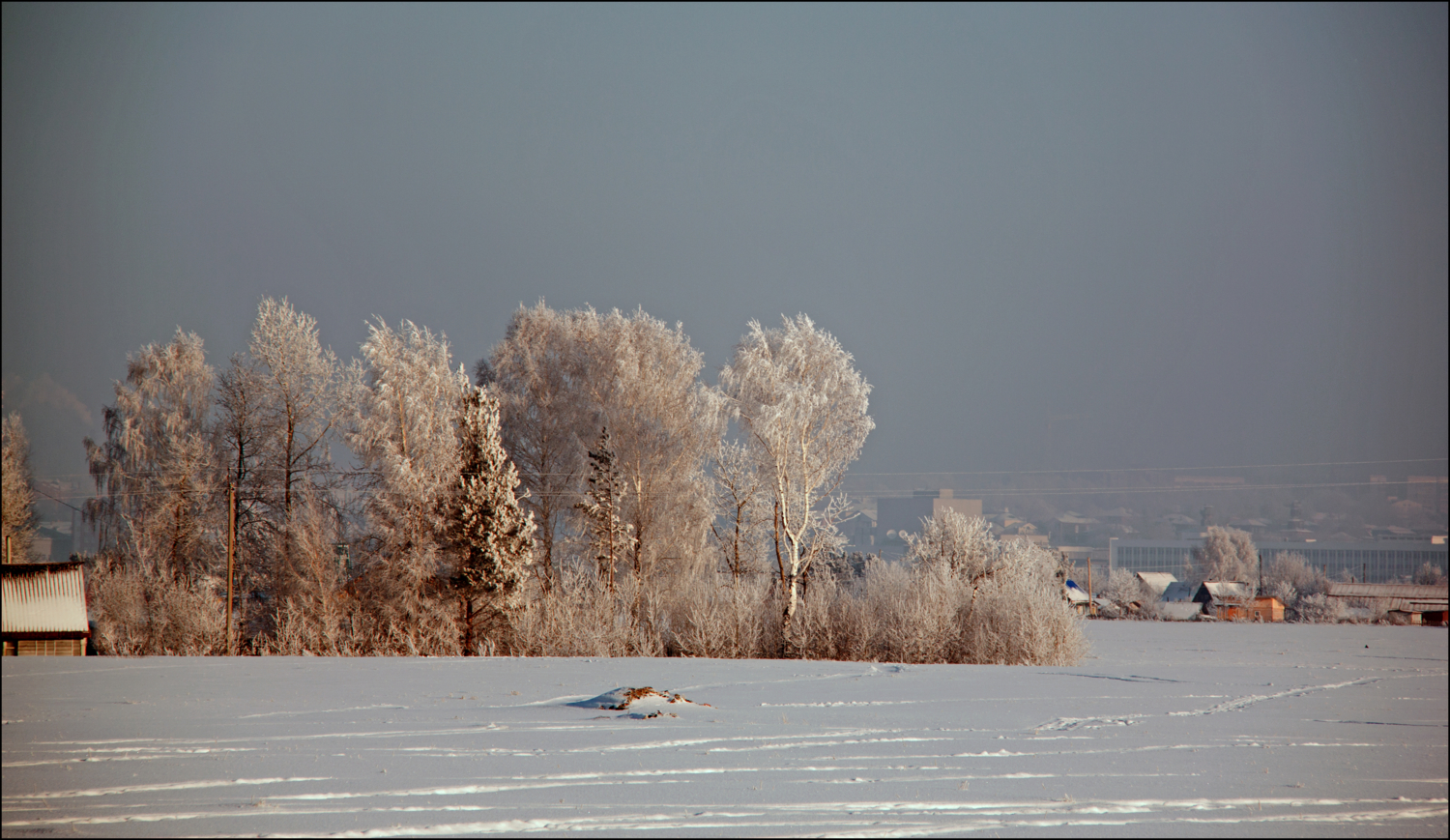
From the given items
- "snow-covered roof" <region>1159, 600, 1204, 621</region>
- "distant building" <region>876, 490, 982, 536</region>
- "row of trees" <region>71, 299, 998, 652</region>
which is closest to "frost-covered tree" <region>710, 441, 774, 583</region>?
"row of trees" <region>71, 299, 998, 652</region>

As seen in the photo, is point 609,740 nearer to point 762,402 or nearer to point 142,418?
point 762,402

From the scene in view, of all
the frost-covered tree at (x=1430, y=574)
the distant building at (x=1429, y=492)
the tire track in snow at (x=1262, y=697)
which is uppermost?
the distant building at (x=1429, y=492)

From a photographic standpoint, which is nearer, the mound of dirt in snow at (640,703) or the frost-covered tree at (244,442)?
the mound of dirt in snow at (640,703)

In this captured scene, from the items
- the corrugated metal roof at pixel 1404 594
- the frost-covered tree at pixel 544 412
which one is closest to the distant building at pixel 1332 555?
the corrugated metal roof at pixel 1404 594

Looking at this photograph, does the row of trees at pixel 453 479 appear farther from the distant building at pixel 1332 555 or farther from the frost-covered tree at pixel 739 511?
the distant building at pixel 1332 555

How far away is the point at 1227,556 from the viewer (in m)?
→ 83.8

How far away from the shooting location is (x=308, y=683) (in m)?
15.9

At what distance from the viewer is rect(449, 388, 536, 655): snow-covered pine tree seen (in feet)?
84.7

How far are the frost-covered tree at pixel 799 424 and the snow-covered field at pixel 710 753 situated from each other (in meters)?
8.43

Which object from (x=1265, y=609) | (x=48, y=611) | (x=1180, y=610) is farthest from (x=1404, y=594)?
(x=48, y=611)

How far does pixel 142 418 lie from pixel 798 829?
30643 millimetres

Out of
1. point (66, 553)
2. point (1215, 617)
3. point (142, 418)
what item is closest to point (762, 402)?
point (142, 418)

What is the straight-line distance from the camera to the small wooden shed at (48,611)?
85.0ft

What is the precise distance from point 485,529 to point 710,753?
17.5 meters
